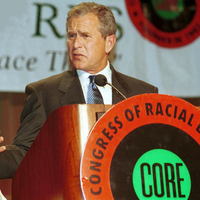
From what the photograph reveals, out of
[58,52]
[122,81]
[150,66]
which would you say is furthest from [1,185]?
[122,81]

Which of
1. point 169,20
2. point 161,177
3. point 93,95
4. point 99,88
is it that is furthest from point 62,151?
point 169,20

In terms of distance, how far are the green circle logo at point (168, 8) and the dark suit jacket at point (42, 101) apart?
5.43 feet

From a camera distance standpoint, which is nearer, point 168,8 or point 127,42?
point 127,42

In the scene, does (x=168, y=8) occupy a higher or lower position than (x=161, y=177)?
higher

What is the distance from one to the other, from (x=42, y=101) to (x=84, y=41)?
329 millimetres

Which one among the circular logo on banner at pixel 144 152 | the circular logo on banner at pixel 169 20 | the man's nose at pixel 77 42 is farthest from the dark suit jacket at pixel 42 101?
the circular logo on banner at pixel 169 20

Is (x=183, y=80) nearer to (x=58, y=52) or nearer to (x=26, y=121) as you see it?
(x=58, y=52)

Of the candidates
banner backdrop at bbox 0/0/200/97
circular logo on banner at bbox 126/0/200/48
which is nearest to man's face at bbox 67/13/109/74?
banner backdrop at bbox 0/0/200/97

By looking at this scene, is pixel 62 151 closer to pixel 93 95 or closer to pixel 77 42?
pixel 93 95

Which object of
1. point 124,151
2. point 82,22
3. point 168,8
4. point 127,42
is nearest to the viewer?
point 124,151

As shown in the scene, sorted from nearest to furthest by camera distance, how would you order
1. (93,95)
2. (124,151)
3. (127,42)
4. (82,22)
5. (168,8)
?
(124,151), (93,95), (82,22), (127,42), (168,8)

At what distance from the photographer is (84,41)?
1.74 metres

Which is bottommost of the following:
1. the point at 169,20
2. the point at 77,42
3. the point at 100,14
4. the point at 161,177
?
the point at 161,177

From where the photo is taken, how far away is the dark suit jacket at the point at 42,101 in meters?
1.42
